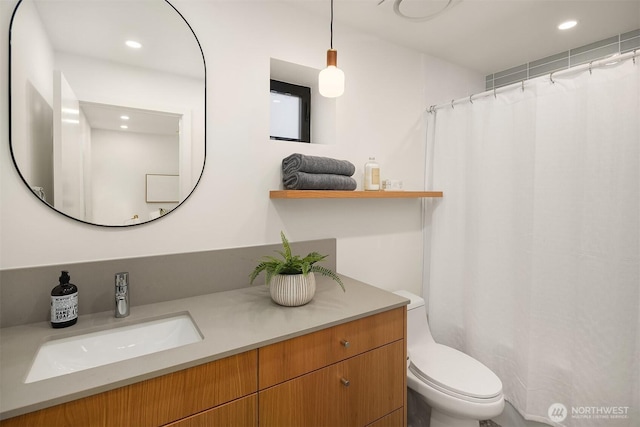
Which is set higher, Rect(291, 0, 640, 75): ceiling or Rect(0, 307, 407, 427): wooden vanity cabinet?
Rect(291, 0, 640, 75): ceiling

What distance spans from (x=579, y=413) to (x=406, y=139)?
171 centimetres

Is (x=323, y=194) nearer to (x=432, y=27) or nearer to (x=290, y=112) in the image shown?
(x=290, y=112)

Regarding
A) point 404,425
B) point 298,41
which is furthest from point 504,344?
point 298,41

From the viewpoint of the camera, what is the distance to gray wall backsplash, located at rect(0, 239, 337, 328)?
1113 millimetres

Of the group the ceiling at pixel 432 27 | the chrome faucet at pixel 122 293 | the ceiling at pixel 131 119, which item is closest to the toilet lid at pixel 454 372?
the chrome faucet at pixel 122 293

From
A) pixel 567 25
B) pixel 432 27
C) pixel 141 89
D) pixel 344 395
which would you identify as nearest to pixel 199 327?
pixel 344 395

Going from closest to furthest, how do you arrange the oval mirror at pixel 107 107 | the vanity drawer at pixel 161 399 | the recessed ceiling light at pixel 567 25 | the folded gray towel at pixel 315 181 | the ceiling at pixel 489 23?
the vanity drawer at pixel 161 399 → the oval mirror at pixel 107 107 → the folded gray towel at pixel 315 181 → the ceiling at pixel 489 23 → the recessed ceiling light at pixel 567 25

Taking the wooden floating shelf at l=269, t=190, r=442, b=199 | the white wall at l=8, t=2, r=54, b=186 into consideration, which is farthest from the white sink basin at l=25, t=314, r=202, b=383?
the wooden floating shelf at l=269, t=190, r=442, b=199

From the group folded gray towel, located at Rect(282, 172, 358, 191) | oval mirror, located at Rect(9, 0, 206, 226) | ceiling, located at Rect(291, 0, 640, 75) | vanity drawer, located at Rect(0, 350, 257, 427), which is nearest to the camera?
vanity drawer, located at Rect(0, 350, 257, 427)

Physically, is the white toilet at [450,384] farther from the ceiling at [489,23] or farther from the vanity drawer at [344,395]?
the ceiling at [489,23]

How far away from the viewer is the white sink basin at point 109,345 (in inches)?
39.3

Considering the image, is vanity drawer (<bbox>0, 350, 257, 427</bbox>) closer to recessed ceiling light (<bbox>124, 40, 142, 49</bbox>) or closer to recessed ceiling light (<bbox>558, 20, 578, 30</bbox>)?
recessed ceiling light (<bbox>124, 40, 142, 49</bbox>)

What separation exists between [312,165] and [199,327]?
858mm

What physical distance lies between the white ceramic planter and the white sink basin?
0.32 metres
